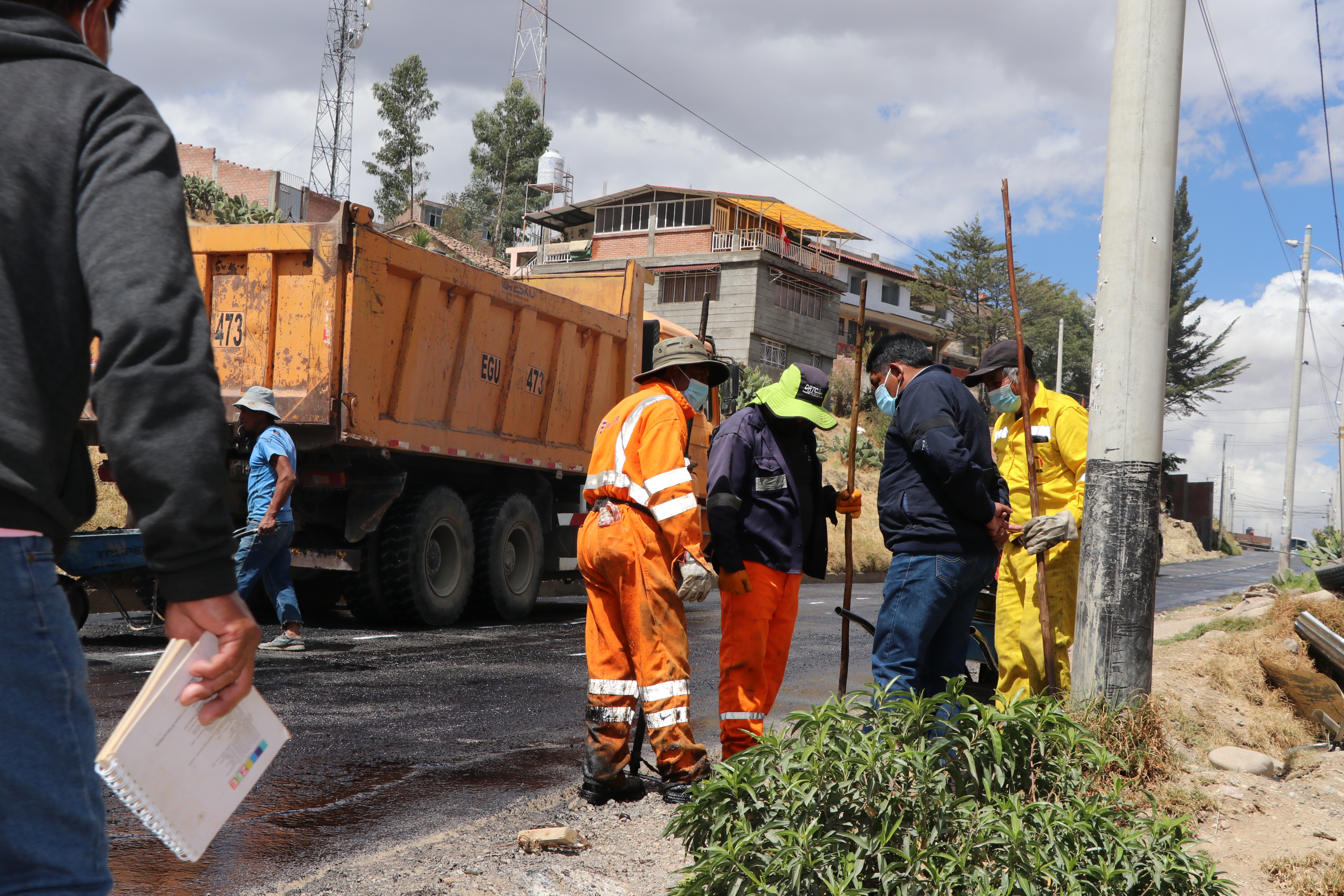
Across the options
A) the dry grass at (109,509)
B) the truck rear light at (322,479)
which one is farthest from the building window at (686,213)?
the truck rear light at (322,479)

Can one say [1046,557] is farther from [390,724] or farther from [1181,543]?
[1181,543]

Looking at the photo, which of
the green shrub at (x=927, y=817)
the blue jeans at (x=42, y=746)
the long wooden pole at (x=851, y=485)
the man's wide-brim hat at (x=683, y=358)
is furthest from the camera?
the long wooden pole at (x=851, y=485)

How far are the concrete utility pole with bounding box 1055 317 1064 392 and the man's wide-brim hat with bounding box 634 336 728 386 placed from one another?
129 ft

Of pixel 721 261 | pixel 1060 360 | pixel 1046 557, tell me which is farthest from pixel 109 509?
pixel 1060 360

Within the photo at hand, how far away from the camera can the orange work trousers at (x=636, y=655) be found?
4172 mm

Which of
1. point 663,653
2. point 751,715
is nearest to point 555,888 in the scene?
point 663,653

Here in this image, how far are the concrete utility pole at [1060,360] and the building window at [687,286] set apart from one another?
13.6m

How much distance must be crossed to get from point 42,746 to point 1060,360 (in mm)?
46665

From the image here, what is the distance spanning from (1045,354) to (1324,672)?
5315 cm

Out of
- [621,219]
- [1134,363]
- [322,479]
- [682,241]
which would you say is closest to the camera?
[1134,363]

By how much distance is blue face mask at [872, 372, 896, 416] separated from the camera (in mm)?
4922

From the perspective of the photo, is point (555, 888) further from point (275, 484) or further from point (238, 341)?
point (238, 341)

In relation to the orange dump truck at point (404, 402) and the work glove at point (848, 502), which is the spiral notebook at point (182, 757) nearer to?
the work glove at point (848, 502)

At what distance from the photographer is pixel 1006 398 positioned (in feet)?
18.7
